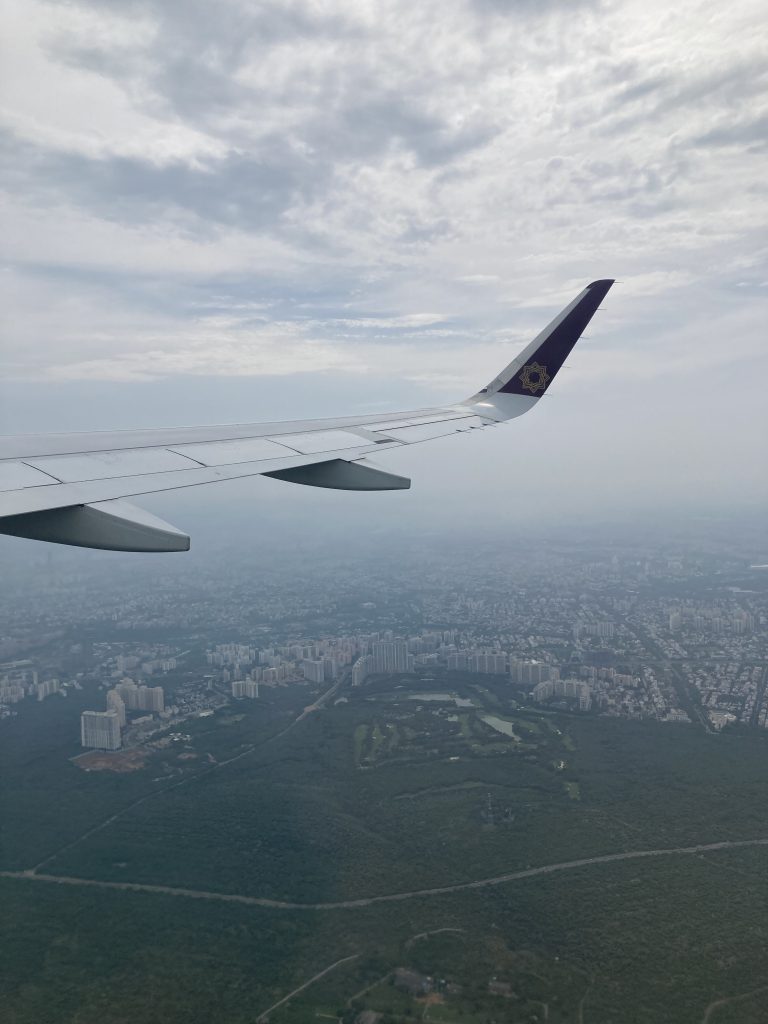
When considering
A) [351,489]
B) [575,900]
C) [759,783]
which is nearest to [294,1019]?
[575,900]

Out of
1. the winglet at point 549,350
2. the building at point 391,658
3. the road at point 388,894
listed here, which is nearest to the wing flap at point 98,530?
the winglet at point 549,350

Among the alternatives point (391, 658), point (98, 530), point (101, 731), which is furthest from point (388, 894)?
point (391, 658)

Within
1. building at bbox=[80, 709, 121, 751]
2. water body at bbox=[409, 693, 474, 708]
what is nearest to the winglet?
building at bbox=[80, 709, 121, 751]

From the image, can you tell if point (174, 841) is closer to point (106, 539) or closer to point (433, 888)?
point (433, 888)

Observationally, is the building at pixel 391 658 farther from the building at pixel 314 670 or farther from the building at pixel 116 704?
the building at pixel 116 704

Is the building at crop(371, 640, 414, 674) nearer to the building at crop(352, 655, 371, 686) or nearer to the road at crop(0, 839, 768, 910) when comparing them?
the building at crop(352, 655, 371, 686)
